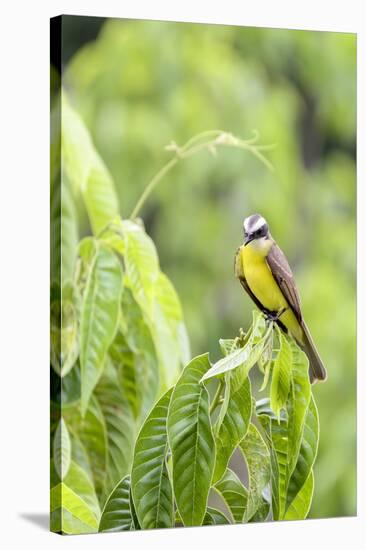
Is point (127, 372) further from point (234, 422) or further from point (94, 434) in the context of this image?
point (234, 422)

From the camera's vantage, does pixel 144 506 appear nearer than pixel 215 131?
Yes

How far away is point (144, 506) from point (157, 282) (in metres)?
0.75

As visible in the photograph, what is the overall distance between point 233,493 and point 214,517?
0.11 meters

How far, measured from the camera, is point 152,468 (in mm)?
4527

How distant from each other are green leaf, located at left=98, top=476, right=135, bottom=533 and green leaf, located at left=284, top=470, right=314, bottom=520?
0.66 m

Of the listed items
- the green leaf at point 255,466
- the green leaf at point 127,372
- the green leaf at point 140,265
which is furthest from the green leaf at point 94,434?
the green leaf at point 255,466

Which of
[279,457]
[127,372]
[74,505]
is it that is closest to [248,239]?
[127,372]

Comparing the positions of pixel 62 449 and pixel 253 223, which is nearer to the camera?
pixel 62 449

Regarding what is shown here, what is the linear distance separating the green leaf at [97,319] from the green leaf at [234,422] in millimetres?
440

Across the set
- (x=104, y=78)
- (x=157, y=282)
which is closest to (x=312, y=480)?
(x=157, y=282)

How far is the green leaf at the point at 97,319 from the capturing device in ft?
14.6

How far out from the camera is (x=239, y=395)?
4.54 m

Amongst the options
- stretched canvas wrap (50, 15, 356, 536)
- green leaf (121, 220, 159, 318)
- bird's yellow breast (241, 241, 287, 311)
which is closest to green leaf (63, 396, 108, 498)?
stretched canvas wrap (50, 15, 356, 536)

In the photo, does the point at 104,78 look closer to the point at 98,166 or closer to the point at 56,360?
the point at 98,166
